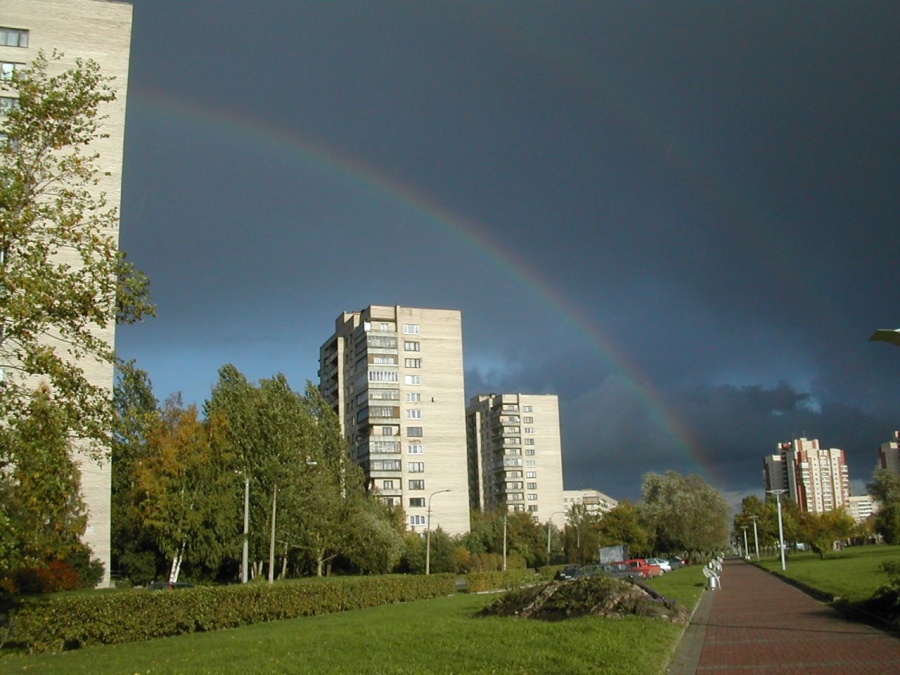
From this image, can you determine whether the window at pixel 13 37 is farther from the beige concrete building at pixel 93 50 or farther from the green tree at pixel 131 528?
the green tree at pixel 131 528

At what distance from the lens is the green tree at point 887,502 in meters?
75.6

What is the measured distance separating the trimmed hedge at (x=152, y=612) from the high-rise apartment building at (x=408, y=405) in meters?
60.2

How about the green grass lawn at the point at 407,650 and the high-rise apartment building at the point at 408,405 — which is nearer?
the green grass lawn at the point at 407,650

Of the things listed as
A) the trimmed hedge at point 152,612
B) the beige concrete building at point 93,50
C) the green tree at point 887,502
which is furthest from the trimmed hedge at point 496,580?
the green tree at point 887,502

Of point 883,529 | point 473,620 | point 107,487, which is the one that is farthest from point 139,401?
point 883,529

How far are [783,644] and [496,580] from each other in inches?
1335

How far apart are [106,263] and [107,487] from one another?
108 ft

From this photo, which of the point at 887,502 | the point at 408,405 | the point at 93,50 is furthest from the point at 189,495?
the point at 887,502

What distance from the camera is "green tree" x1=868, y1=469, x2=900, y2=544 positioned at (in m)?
75.6

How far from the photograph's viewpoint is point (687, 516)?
300 ft

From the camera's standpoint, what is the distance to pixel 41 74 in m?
16.5

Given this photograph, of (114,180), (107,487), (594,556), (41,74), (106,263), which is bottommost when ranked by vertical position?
(594,556)

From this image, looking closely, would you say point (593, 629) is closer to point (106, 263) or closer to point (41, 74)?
point (106, 263)

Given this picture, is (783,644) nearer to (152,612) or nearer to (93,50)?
(152,612)
